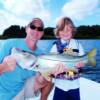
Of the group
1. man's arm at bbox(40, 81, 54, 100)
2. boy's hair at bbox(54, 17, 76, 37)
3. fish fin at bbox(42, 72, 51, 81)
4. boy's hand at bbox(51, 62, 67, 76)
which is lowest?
man's arm at bbox(40, 81, 54, 100)

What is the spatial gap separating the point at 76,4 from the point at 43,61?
1.67 ft

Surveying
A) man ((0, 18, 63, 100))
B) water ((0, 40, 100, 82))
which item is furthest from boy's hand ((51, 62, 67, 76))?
water ((0, 40, 100, 82))

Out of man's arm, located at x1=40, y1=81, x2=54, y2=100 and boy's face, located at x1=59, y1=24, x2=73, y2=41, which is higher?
boy's face, located at x1=59, y1=24, x2=73, y2=41

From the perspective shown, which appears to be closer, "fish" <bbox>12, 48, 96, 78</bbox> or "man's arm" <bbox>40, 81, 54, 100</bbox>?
"fish" <bbox>12, 48, 96, 78</bbox>

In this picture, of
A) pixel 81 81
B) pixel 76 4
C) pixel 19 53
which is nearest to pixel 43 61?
pixel 19 53

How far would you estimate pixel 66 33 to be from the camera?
2.29m

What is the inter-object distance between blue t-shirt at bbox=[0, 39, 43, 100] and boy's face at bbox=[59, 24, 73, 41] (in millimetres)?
193

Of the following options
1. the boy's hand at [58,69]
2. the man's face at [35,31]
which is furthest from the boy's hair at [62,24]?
the boy's hand at [58,69]

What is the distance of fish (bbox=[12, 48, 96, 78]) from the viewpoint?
221 cm

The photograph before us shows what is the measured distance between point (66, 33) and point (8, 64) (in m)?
0.46

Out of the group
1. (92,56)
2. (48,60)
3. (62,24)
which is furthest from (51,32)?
(92,56)

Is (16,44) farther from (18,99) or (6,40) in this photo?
(18,99)

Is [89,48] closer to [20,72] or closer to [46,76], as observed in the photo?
[46,76]

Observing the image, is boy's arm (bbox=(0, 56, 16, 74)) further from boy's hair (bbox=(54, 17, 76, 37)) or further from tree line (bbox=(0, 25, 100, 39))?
boy's hair (bbox=(54, 17, 76, 37))
